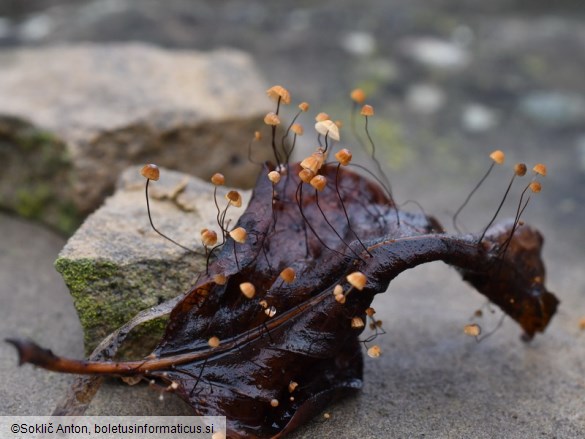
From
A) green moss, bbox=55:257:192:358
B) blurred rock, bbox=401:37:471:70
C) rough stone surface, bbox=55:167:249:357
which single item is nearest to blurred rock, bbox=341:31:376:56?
blurred rock, bbox=401:37:471:70

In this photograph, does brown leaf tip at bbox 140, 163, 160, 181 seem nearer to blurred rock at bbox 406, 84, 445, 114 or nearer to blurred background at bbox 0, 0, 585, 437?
blurred background at bbox 0, 0, 585, 437

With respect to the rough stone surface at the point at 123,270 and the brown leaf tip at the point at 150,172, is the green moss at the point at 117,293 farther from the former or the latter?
the brown leaf tip at the point at 150,172

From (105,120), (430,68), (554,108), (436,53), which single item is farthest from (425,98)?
(105,120)

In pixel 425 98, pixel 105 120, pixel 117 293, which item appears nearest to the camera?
pixel 117 293

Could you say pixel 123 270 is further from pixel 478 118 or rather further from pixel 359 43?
pixel 359 43

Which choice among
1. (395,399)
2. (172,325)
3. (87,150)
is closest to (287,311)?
(172,325)

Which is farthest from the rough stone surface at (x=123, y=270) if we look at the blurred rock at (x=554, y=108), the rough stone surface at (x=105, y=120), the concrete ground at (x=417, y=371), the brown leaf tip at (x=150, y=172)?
the blurred rock at (x=554, y=108)

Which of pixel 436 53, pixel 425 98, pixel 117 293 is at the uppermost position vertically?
pixel 117 293
